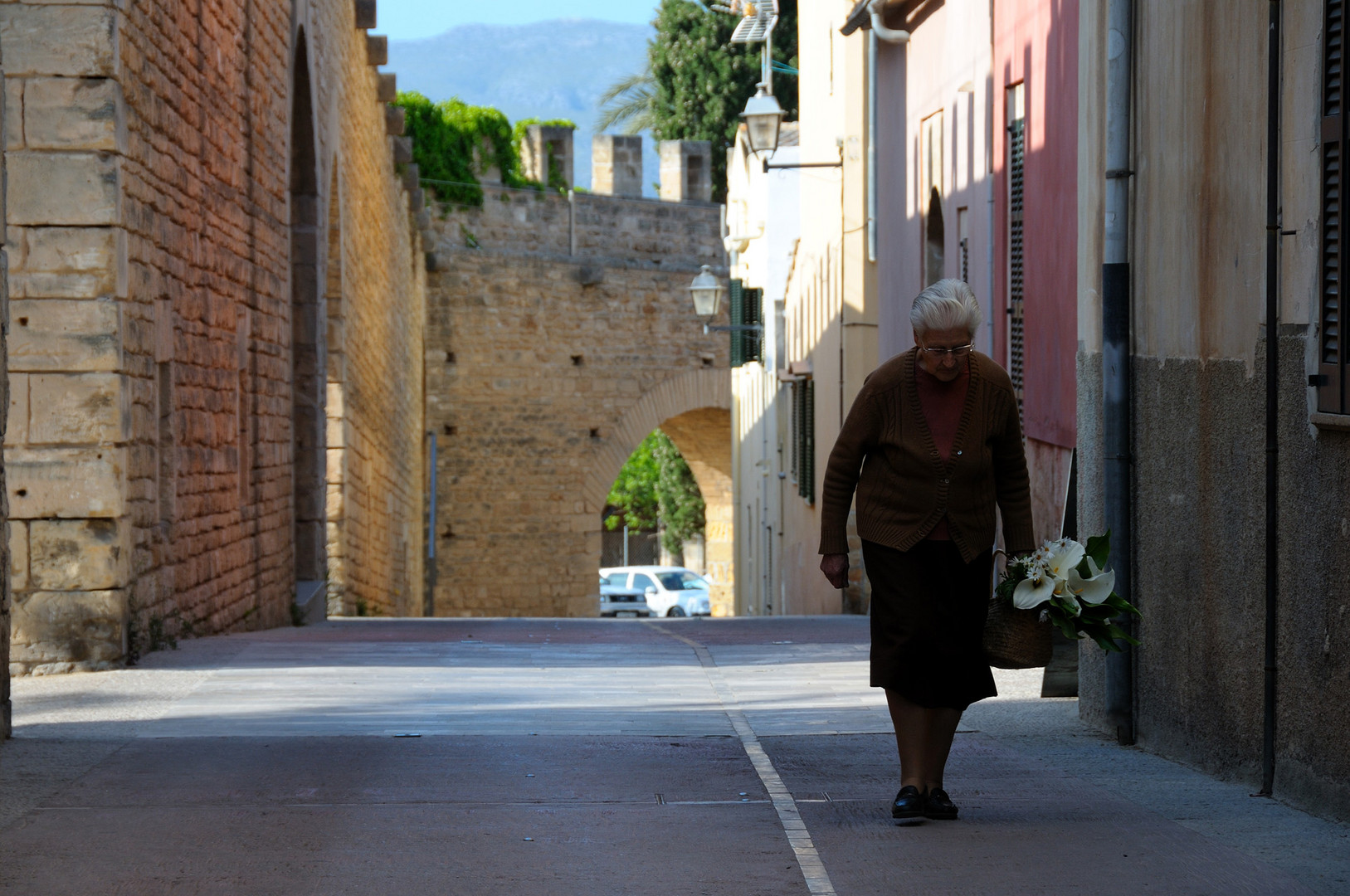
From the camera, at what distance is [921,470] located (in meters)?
4.55

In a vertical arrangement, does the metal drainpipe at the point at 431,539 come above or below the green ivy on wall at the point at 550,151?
below

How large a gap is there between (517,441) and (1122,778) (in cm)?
2334

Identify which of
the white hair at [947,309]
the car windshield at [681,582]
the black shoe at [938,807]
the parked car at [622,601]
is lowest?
the parked car at [622,601]

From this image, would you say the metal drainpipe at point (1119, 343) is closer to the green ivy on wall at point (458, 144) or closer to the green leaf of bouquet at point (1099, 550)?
the green leaf of bouquet at point (1099, 550)

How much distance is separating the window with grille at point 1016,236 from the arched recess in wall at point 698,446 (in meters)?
17.7

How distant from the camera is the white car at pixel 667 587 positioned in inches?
1453

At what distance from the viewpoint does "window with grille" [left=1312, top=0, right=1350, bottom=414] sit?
14.0ft

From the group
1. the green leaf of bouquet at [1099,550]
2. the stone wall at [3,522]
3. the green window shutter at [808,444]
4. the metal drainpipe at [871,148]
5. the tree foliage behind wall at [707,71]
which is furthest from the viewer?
the tree foliage behind wall at [707,71]

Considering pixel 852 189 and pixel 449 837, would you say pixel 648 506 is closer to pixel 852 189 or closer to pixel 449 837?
pixel 852 189

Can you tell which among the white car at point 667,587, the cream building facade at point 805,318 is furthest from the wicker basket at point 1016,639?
the white car at point 667,587

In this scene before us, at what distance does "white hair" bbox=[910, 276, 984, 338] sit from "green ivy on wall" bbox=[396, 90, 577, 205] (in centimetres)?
2201

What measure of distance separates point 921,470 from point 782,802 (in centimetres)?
99

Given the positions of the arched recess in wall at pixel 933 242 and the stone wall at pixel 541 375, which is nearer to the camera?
the arched recess in wall at pixel 933 242

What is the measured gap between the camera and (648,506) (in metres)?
49.7
